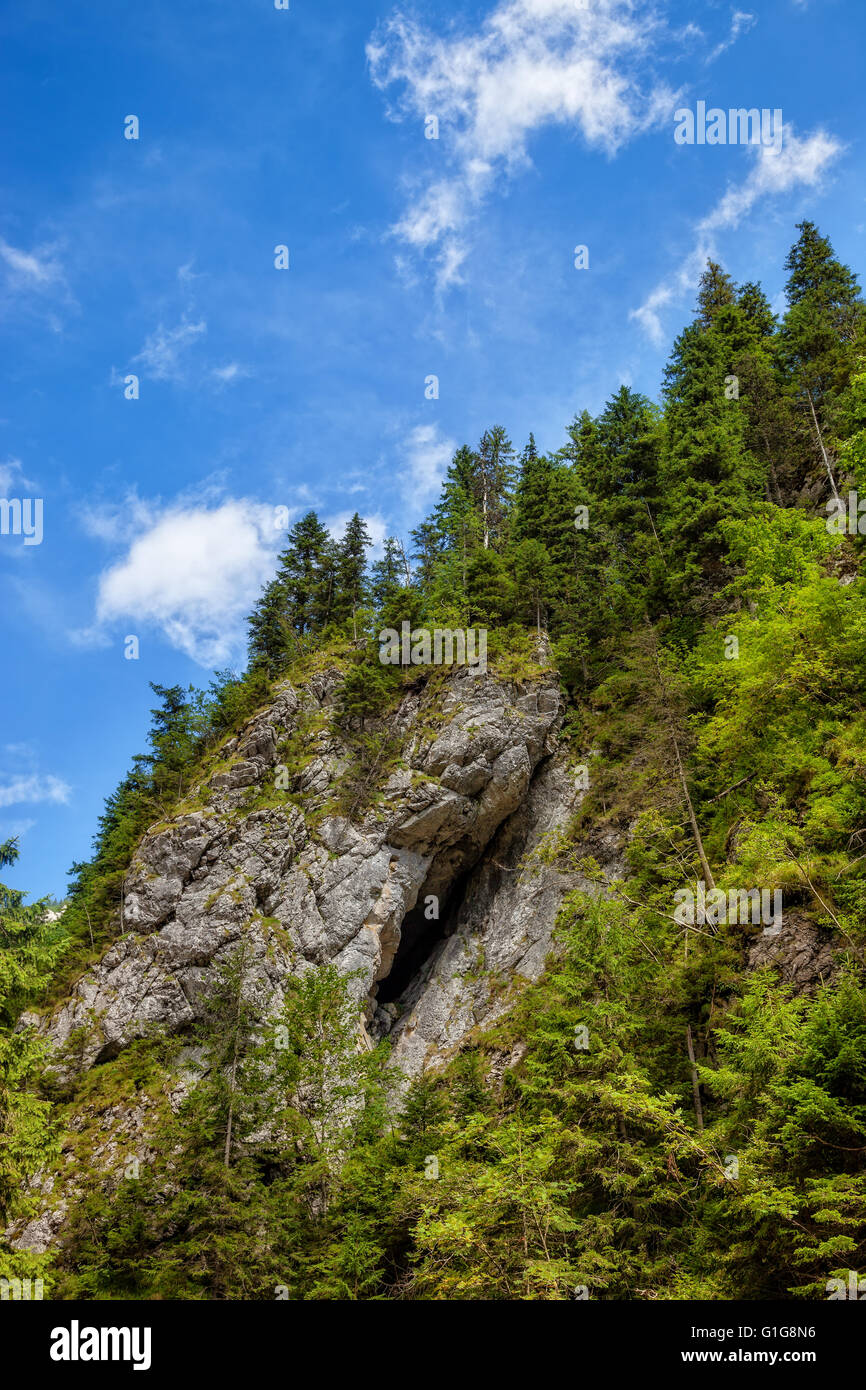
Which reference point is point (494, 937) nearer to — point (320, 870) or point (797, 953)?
point (320, 870)

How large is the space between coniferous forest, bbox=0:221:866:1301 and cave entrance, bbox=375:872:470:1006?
3.83m

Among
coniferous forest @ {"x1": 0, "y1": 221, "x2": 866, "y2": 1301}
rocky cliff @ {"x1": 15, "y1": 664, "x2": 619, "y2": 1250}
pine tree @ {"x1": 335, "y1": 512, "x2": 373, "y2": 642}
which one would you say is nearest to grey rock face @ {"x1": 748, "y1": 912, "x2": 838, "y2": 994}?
coniferous forest @ {"x1": 0, "y1": 221, "x2": 866, "y2": 1301}

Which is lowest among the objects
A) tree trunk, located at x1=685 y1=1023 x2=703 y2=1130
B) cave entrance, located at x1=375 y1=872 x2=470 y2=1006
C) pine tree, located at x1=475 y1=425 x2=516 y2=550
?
tree trunk, located at x1=685 y1=1023 x2=703 y2=1130

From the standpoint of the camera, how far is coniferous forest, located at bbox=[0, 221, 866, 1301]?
32.8 ft

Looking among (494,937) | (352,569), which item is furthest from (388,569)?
(494,937)

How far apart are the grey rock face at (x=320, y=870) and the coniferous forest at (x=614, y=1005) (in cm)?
102

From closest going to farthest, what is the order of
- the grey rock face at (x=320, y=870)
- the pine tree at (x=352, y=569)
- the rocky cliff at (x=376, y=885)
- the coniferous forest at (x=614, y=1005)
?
the coniferous forest at (x=614, y=1005)
the rocky cliff at (x=376, y=885)
the grey rock face at (x=320, y=870)
the pine tree at (x=352, y=569)

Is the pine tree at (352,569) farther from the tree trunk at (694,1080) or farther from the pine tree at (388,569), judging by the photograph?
the tree trunk at (694,1080)

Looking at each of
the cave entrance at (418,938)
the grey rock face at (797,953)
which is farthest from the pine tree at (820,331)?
the cave entrance at (418,938)

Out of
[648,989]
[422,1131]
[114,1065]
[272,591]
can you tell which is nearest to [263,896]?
[114,1065]

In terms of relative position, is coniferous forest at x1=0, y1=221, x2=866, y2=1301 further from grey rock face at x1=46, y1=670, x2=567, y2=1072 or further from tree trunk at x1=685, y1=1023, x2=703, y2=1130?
grey rock face at x1=46, y1=670, x2=567, y2=1072

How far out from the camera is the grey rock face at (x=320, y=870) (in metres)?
25.2
